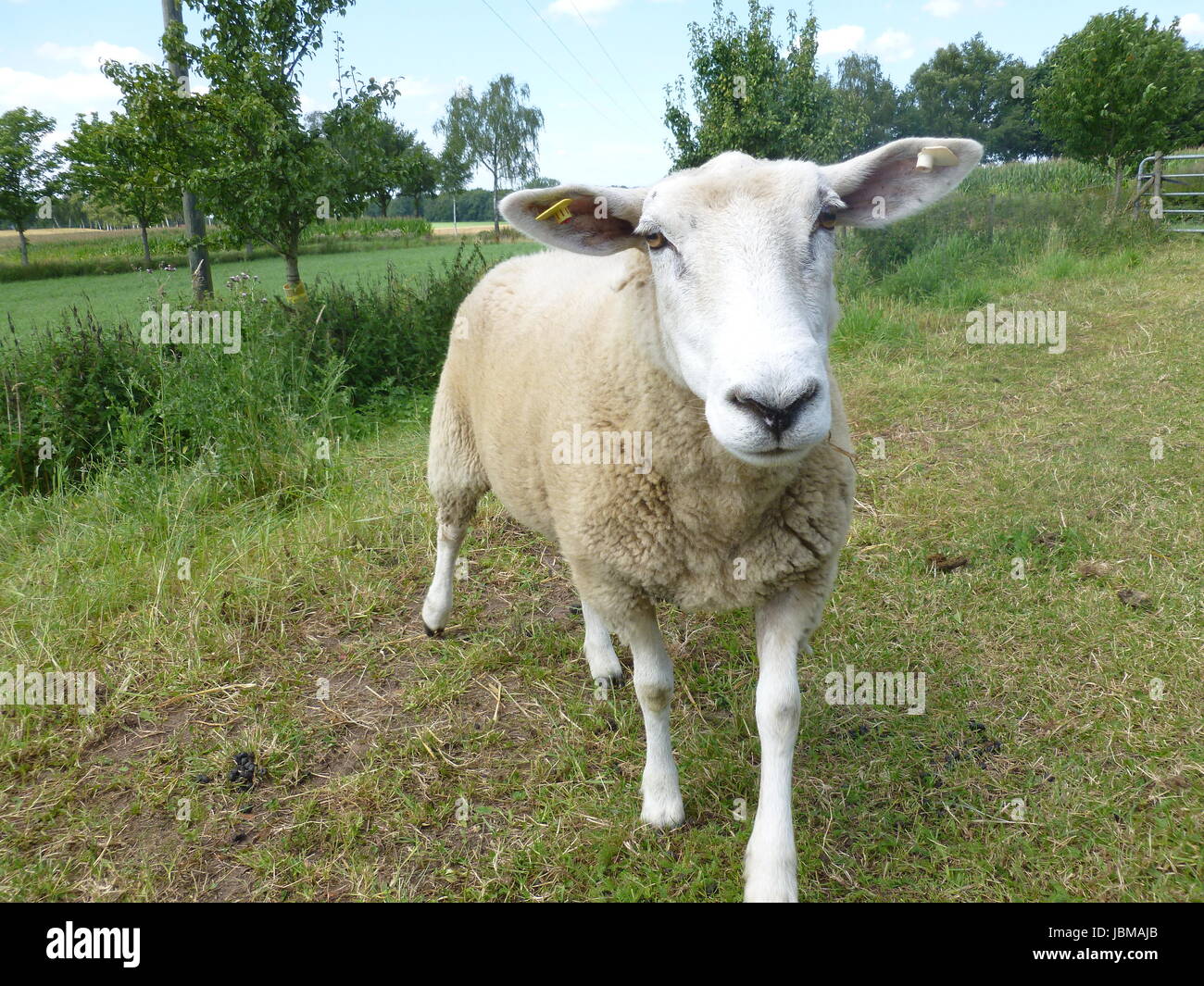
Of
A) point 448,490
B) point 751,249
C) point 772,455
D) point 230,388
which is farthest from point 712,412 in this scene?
point 230,388

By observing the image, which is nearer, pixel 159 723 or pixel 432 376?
pixel 159 723

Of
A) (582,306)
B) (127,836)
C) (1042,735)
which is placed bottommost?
(127,836)

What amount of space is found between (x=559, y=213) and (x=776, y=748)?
169 cm

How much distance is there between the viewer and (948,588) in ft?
12.0

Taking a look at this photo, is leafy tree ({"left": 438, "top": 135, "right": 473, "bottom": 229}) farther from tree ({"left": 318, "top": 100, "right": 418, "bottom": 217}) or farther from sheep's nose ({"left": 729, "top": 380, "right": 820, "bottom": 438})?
sheep's nose ({"left": 729, "top": 380, "right": 820, "bottom": 438})

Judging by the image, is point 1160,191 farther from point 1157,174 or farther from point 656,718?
point 656,718

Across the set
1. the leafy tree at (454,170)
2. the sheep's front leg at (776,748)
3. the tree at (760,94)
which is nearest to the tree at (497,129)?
the leafy tree at (454,170)

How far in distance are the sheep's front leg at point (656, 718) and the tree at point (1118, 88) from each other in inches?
635

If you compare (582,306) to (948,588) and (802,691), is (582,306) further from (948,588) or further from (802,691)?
(948,588)

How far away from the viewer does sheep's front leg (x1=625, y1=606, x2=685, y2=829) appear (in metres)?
2.57

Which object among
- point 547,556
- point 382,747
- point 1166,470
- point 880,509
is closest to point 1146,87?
point 1166,470

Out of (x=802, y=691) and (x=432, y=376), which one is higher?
(x=432, y=376)

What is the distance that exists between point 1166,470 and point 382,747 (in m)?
4.47

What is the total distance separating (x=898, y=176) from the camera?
2.42m
